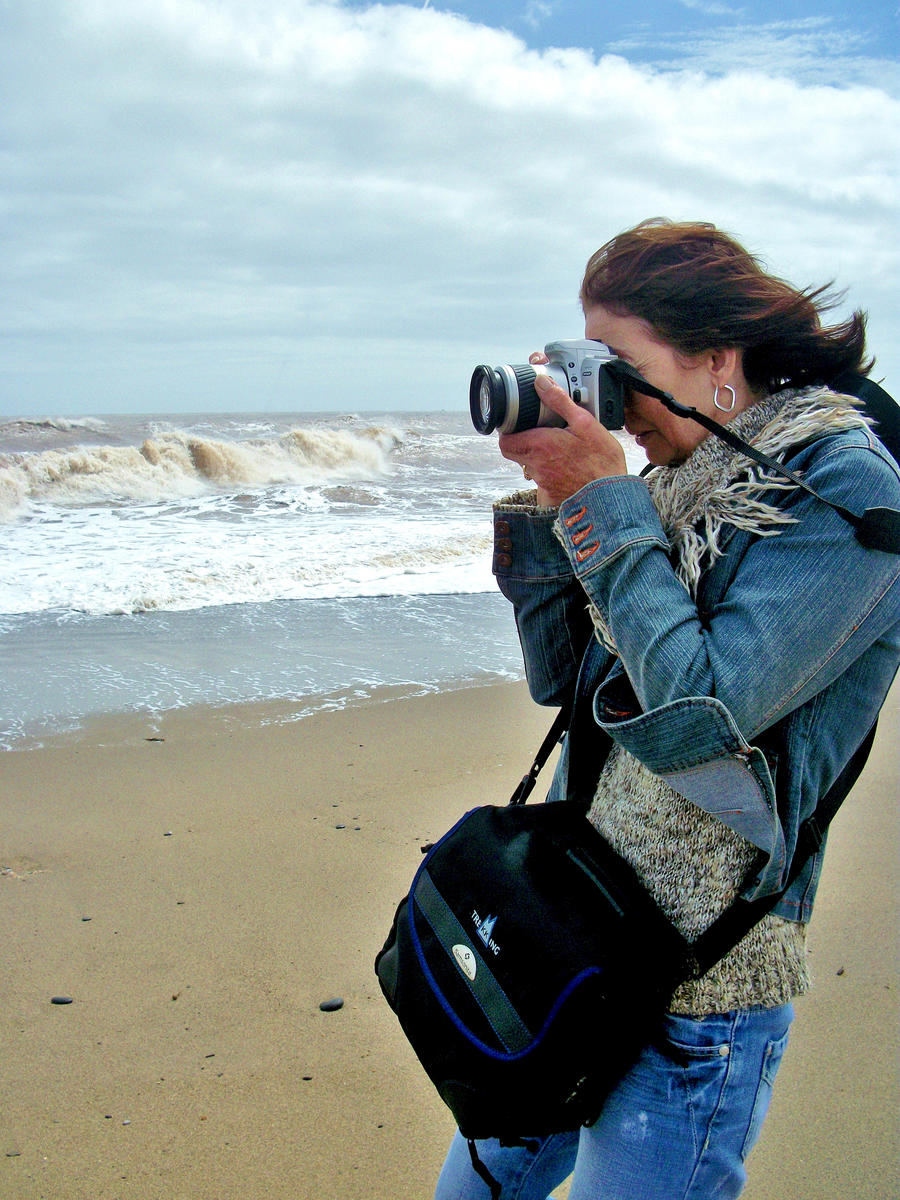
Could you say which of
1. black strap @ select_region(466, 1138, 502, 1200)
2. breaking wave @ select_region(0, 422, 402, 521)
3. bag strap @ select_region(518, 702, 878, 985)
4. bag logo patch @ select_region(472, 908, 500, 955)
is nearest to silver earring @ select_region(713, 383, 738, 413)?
bag strap @ select_region(518, 702, 878, 985)

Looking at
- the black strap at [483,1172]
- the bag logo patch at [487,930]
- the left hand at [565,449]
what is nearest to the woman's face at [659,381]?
the left hand at [565,449]

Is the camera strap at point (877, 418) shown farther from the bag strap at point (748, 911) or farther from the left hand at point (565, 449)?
the bag strap at point (748, 911)

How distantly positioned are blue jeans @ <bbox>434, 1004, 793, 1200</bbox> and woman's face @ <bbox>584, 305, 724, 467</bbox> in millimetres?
717

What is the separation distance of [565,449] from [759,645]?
345 millimetres

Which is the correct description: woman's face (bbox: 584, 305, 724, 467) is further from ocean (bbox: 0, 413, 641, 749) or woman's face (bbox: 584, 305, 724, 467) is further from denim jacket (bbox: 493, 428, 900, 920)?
ocean (bbox: 0, 413, 641, 749)

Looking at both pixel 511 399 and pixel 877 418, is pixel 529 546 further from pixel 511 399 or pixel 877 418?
pixel 877 418

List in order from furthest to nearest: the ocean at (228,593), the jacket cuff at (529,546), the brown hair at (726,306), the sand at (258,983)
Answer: the ocean at (228,593), the sand at (258,983), the jacket cuff at (529,546), the brown hair at (726,306)

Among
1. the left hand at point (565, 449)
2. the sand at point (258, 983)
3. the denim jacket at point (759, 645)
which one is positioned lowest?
the sand at point (258, 983)

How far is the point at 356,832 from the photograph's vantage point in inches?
132

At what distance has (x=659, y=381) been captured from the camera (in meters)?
1.21

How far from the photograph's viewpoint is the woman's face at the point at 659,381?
1.20m

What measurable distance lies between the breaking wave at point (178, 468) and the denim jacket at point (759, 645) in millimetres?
13511

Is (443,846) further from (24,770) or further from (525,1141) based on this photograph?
(24,770)

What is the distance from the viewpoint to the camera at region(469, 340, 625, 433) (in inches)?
46.6
